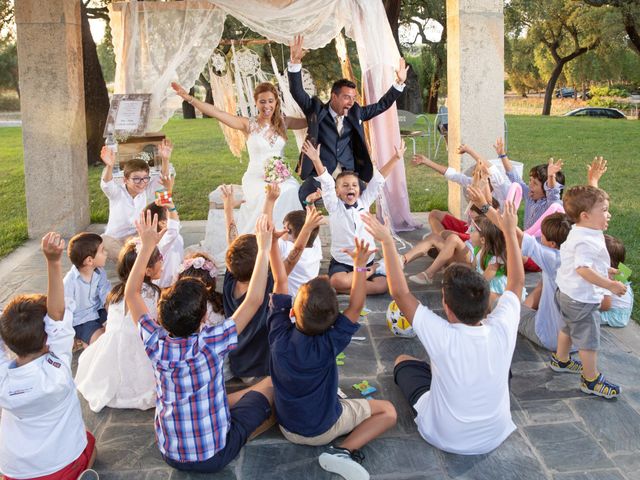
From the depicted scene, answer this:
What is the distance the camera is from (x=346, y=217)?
227 inches

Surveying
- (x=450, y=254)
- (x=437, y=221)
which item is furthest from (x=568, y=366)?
(x=437, y=221)

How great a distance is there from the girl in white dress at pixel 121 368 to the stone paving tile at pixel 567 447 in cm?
224

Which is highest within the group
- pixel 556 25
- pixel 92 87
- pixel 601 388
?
pixel 556 25

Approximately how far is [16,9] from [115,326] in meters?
5.36

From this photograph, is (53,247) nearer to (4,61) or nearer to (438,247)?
(438,247)

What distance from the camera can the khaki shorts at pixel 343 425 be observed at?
3416 millimetres

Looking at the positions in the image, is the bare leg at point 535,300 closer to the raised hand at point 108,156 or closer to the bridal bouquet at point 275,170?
the bridal bouquet at point 275,170

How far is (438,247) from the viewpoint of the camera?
6301 mm

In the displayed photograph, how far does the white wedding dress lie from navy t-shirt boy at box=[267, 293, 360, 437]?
11.2 feet

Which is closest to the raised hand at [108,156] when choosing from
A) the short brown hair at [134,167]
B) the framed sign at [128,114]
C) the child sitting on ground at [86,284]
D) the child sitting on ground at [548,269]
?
the short brown hair at [134,167]

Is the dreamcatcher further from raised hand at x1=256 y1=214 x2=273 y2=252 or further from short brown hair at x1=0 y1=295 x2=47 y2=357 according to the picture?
short brown hair at x1=0 y1=295 x2=47 y2=357

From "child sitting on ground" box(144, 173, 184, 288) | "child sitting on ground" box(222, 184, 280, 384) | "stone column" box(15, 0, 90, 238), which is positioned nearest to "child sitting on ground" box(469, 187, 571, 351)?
"child sitting on ground" box(222, 184, 280, 384)

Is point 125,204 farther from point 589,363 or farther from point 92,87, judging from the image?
point 92,87

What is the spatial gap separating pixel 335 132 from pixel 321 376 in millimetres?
3897
